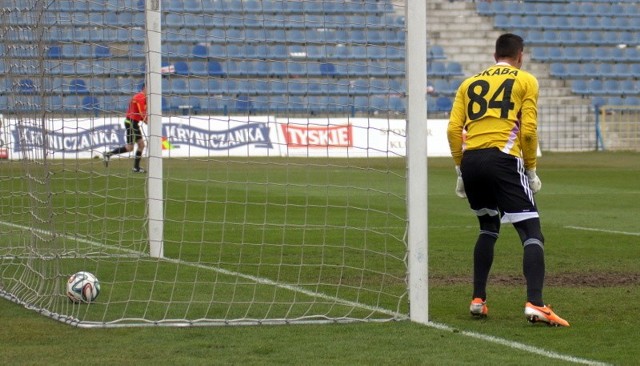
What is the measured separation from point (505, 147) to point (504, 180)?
0.21 meters

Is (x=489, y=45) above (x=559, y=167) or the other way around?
above

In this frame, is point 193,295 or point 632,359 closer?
point 632,359

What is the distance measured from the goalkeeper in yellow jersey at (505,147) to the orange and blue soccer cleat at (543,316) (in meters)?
0.01

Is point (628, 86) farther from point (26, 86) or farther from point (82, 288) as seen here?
point (82, 288)

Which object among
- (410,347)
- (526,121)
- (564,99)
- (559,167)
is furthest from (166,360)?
(564,99)

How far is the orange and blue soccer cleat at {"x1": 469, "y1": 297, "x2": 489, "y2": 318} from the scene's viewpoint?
24.1 feet

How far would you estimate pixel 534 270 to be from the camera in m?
7.23

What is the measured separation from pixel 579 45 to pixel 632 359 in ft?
108

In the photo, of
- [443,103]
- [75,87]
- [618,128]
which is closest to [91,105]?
[75,87]

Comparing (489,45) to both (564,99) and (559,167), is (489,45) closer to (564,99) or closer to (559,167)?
(564,99)

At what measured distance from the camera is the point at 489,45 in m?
36.9

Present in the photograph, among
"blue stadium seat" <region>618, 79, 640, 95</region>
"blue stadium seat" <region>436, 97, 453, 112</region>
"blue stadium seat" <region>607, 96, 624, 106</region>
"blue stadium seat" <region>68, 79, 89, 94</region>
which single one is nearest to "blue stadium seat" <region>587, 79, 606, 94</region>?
"blue stadium seat" <region>607, 96, 624, 106</region>

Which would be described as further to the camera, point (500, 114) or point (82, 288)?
point (82, 288)

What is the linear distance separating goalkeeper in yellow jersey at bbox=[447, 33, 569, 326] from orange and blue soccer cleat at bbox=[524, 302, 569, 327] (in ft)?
0.03
